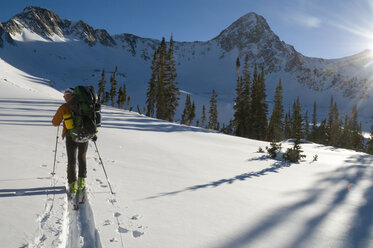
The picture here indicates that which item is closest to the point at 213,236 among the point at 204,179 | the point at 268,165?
the point at 204,179

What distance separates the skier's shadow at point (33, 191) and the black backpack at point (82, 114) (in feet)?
3.69

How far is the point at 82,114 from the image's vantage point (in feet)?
13.1

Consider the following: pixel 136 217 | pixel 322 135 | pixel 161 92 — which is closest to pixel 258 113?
pixel 161 92

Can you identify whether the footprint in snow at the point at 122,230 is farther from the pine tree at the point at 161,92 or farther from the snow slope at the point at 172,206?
the pine tree at the point at 161,92

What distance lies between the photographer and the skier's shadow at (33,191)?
3605mm

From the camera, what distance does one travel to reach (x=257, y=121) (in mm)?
34750

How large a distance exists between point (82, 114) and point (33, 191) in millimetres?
1692

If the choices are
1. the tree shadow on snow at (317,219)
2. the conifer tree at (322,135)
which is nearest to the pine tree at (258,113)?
the tree shadow on snow at (317,219)

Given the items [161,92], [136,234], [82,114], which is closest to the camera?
[136,234]

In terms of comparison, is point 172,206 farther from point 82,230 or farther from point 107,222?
point 82,230

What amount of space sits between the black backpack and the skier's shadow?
1.12 m

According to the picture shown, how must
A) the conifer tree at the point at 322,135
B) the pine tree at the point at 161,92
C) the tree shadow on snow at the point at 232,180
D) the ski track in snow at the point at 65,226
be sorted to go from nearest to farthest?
the ski track in snow at the point at 65,226, the tree shadow on snow at the point at 232,180, the pine tree at the point at 161,92, the conifer tree at the point at 322,135

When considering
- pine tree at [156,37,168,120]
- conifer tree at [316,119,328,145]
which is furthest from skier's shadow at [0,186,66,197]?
conifer tree at [316,119,328,145]

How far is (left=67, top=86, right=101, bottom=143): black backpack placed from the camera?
388 centimetres
